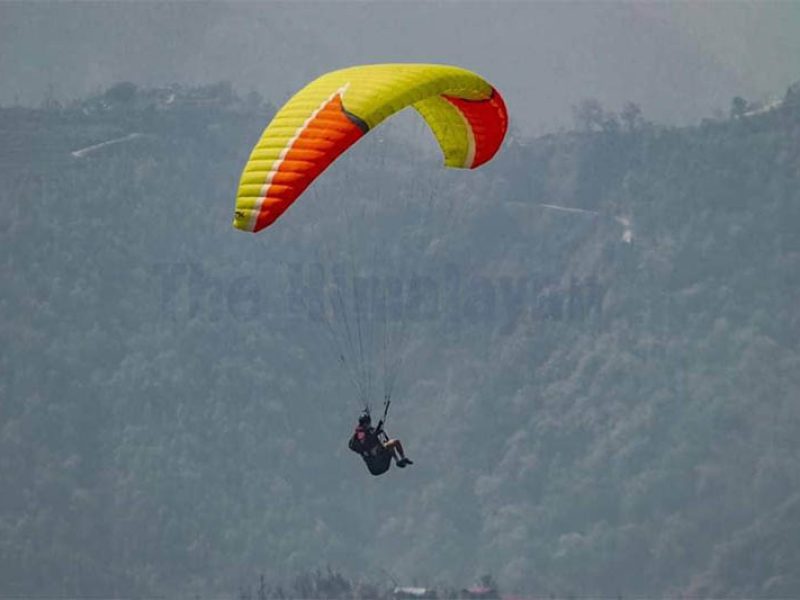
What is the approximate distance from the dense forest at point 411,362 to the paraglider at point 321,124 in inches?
2872

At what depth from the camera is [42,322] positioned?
14500 cm

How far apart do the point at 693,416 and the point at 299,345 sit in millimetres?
25449

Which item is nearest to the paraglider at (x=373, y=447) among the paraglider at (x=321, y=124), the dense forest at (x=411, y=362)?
the paraglider at (x=321, y=124)

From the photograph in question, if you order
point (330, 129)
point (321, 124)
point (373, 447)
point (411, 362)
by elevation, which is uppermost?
point (411, 362)

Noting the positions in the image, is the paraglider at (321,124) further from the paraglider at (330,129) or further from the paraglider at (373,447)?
the paraglider at (373,447)

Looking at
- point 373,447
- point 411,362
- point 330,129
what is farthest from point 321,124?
point 411,362

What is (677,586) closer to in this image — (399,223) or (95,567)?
(95,567)

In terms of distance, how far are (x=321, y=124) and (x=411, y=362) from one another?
101 meters

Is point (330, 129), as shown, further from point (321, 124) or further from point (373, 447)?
point (373, 447)

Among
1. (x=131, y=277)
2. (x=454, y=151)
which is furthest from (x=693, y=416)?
(x=454, y=151)

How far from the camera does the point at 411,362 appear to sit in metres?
143

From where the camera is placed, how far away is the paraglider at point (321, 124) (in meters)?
41.3

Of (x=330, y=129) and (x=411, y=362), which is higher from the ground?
(x=411, y=362)

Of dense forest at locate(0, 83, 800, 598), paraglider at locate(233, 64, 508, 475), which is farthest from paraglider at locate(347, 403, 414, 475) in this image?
dense forest at locate(0, 83, 800, 598)
